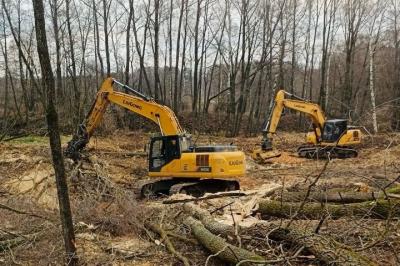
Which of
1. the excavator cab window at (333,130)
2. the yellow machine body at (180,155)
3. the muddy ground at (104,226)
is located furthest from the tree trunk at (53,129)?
the excavator cab window at (333,130)

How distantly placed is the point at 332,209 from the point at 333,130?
544 inches

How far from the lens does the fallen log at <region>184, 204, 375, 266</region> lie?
17.2 feet

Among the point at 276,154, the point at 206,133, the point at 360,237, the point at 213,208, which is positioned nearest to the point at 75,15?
the point at 206,133

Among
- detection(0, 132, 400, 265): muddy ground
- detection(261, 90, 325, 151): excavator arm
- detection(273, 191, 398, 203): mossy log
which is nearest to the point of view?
detection(0, 132, 400, 265): muddy ground

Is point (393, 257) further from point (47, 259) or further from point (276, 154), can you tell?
point (276, 154)

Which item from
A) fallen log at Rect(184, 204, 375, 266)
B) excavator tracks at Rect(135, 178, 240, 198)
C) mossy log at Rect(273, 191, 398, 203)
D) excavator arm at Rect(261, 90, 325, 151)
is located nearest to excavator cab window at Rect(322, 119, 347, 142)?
excavator arm at Rect(261, 90, 325, 151)

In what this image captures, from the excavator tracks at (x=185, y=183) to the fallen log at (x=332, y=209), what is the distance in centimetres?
417

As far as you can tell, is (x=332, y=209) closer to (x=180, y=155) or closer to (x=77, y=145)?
(x=180, y=155)

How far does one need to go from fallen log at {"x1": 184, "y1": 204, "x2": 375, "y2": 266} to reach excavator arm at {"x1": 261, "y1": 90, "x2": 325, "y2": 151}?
1226 cm

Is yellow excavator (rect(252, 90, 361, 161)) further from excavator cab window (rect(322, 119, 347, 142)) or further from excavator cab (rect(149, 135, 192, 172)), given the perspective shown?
excavator cab (rect(149, 135, 192, 172))

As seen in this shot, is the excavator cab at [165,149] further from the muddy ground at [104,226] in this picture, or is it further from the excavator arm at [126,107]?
the muddy ground at [104,226]

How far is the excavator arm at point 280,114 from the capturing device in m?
19.3

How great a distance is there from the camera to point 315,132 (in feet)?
69.0

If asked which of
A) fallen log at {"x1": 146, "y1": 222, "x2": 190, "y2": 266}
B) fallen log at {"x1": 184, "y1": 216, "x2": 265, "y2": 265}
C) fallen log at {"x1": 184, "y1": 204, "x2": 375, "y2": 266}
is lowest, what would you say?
fallen log at {"x1": 146, "y1": 222, "x2": 190, "y2": 266}
